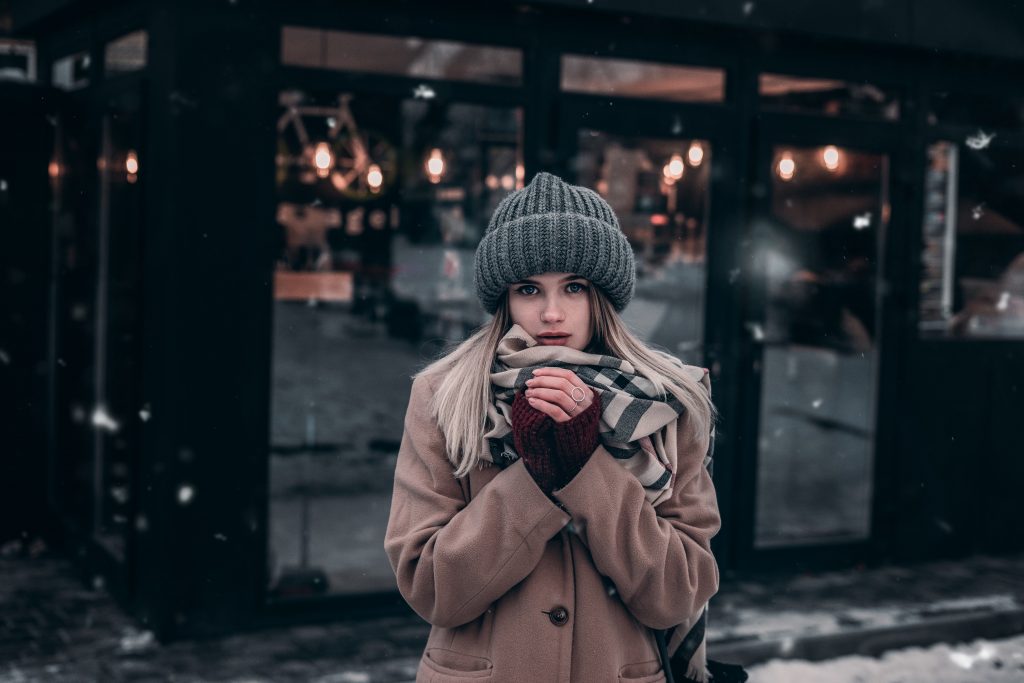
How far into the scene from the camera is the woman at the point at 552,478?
2.33 meters

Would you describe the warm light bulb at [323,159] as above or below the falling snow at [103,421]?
above

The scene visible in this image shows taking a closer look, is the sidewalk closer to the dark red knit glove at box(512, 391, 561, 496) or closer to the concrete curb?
the concrete curb

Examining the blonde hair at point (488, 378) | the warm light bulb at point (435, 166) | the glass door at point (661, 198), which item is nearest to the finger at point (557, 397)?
the blonde hair at point (488, 378)

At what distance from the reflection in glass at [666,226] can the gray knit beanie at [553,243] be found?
4.03 m

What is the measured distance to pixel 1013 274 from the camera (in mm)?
7922

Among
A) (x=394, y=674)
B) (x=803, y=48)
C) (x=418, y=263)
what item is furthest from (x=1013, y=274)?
(x=394, y=674)

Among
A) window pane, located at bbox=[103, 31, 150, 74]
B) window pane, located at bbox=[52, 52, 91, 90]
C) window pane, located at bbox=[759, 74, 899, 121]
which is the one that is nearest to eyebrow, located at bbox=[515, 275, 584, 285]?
window pane, located at bbox=[103, 31, 150, 74]

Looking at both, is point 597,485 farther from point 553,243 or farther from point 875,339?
point 875,339

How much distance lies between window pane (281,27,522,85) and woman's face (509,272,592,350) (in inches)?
145

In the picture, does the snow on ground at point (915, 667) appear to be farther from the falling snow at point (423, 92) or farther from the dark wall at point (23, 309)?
the dark wall at point (23, 309)

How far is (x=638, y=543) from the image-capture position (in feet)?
7.74

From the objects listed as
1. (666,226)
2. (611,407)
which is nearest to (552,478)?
(611,407)

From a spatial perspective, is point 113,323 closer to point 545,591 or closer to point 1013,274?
point 545,591

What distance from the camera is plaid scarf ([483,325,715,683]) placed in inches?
94.2
